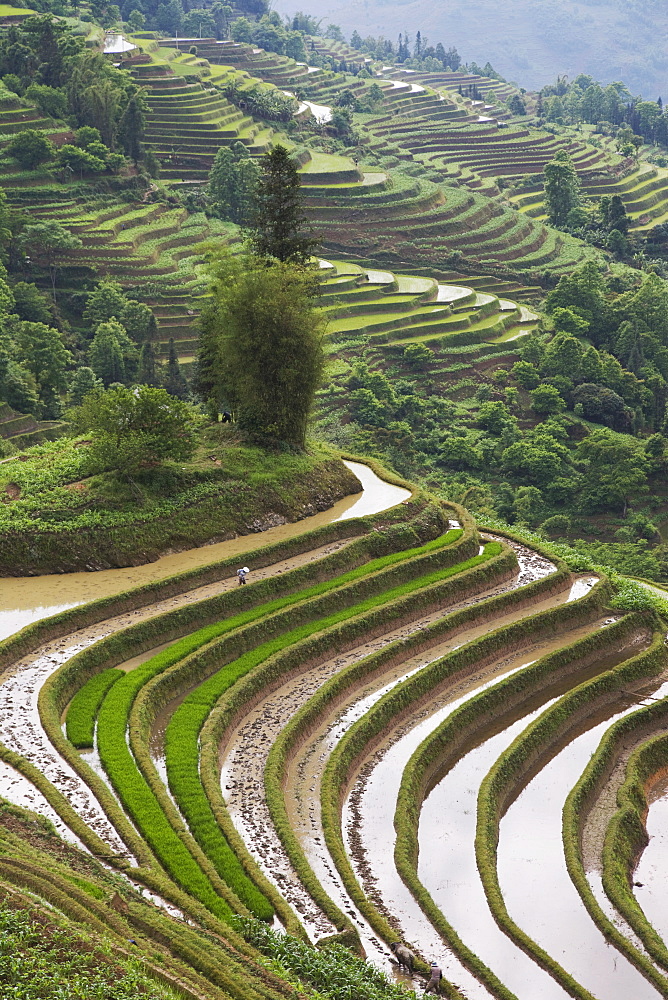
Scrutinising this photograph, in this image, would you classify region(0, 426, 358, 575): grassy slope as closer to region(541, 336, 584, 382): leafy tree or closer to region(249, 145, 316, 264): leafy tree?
region(249, 145, 316, 264): leafy tree

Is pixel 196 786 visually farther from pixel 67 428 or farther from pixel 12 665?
pixel 67 428

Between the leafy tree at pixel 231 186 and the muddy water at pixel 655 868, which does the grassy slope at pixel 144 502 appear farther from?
the leafy tree at pixel 231 186

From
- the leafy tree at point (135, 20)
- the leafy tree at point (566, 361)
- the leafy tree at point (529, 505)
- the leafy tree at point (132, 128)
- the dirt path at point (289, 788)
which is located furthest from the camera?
the leafy tree at point (135, 20)

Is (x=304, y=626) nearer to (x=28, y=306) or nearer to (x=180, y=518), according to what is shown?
(x=180, y=518)

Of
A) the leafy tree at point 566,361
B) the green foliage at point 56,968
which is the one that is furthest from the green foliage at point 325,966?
the leafy tree at point 566,361

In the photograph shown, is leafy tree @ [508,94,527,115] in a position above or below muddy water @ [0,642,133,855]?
above

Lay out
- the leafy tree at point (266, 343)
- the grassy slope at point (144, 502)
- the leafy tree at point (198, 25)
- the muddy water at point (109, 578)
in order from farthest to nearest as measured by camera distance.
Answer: the leafy tree at point (198, 25) → the leafy tree at point (266, 343) → the grassy slope at point (144, 502) → the muddy water at point (109, 578)

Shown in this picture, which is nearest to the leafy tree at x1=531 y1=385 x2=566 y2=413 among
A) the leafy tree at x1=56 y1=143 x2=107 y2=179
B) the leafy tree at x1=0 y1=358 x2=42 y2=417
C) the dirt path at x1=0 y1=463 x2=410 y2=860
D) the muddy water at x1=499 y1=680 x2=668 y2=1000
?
the dirt path at x1=0 y1=463 x2=410 y2=860

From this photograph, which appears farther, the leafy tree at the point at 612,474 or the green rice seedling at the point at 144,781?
the leafy tree at the point at 612,474
